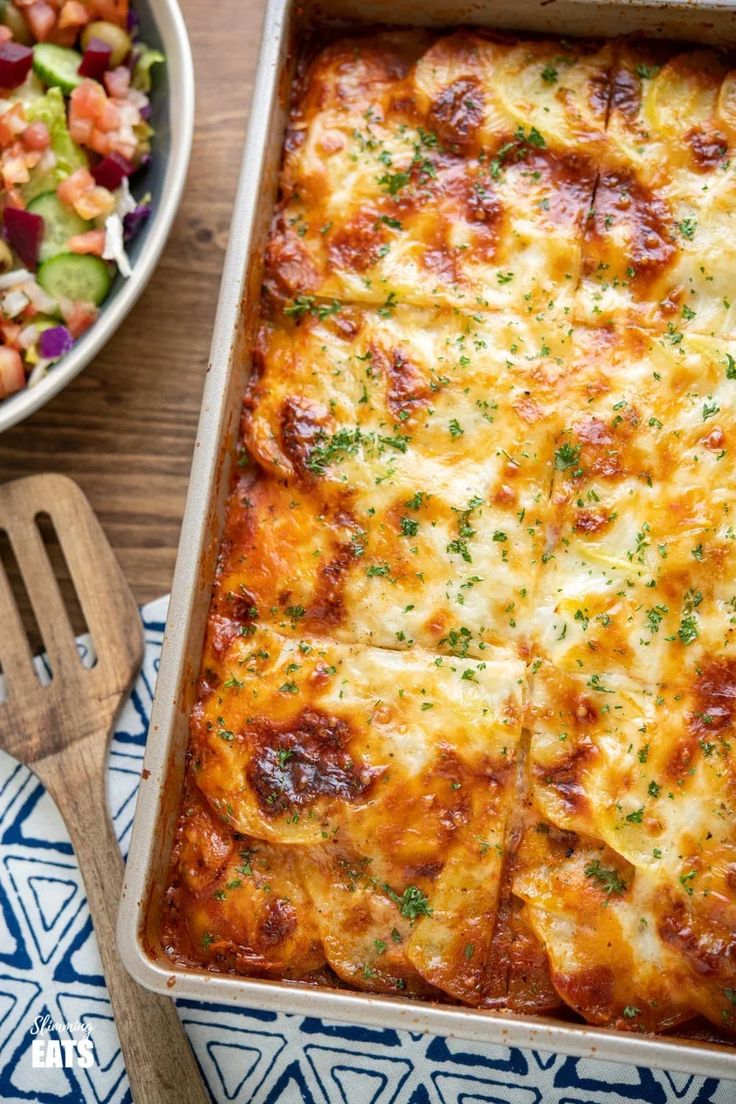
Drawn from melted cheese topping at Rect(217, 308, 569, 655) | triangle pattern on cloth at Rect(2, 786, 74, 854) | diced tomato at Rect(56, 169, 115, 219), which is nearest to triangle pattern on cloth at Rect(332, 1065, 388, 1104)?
triangle pattern on cloth at Rect(2, 786, 74, 854)

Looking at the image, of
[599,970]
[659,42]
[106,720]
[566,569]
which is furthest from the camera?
[106,720]

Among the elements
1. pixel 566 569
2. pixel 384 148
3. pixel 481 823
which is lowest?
pixel 481 823

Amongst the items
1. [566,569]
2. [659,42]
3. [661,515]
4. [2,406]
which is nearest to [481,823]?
[566,569]

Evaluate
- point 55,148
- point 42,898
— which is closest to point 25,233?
point 55,148

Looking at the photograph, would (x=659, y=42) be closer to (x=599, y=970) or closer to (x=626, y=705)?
(x=626, y=705)

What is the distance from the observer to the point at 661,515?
120 inches

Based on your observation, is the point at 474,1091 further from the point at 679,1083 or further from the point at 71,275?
the point at 71,275

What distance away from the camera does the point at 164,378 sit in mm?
3863

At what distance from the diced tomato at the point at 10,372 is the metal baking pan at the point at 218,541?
0.77 metres

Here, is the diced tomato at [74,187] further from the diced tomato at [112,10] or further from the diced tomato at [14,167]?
the diced tomato at [112,10]

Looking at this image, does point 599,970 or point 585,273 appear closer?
point 599,970

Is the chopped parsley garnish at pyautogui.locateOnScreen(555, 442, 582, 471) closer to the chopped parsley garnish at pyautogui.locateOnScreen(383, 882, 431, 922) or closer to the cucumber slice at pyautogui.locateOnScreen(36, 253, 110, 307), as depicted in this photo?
the chopped parsley garnish at pyautogui.locateOnScreen(383, 882, 431, 922)

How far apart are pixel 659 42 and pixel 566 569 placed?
163cm

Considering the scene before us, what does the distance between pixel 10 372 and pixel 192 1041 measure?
2189 mm
